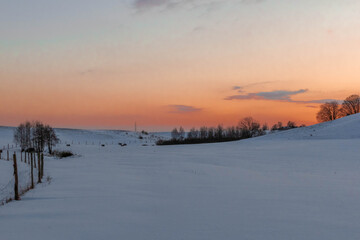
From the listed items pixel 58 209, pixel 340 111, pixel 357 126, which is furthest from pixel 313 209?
pixel 340 111

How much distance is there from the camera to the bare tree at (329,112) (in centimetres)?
9006

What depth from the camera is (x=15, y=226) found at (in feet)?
22.9

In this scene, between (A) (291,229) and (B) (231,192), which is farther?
(B) (231,192)

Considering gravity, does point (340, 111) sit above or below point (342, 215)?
above

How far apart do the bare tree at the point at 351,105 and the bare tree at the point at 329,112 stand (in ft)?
5.85

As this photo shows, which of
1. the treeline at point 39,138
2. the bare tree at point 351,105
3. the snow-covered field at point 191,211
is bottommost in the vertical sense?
the snow-covered field at point 191,211

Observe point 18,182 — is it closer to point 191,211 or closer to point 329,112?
point 191,211

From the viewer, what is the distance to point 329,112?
3590 inches

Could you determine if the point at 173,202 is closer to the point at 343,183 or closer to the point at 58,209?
the point at 58,209

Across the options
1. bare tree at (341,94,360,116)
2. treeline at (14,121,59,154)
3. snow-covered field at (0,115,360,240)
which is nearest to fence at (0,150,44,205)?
snow-covered field at (0,115,360,240)

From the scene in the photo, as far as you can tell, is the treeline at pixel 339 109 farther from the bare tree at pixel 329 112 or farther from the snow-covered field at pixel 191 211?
the snow-covered field at pixel 191 211

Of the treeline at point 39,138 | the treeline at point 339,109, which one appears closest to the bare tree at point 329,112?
the treeline at point 339,109

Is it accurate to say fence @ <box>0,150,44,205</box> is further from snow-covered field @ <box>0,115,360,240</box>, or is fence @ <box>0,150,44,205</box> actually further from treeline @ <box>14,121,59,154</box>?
treeline @ <box>14,121,59,154</box>

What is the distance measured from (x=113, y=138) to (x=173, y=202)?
10871 centimetres
